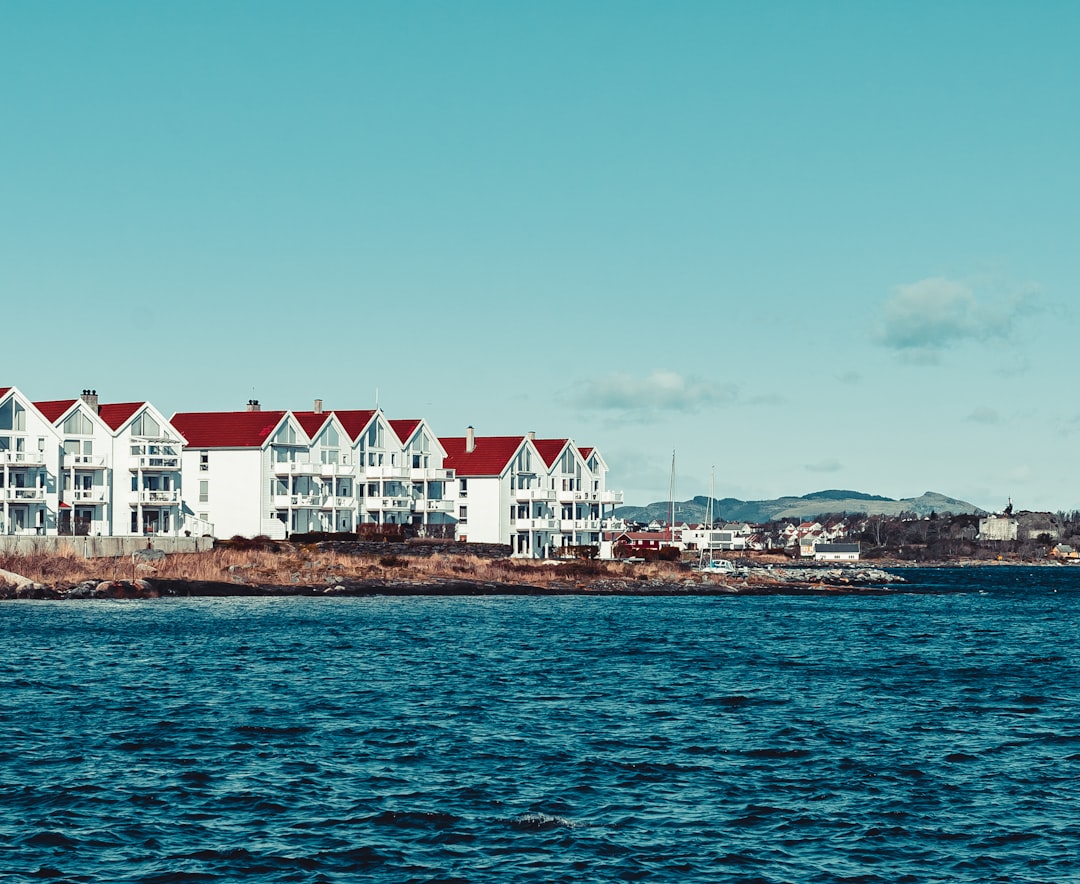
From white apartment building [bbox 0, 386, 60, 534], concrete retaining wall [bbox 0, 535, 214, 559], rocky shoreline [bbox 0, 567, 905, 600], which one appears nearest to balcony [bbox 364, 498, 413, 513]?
rocky shoreline [bbox 0, 567, 905, 600]

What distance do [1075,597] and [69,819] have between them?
120m

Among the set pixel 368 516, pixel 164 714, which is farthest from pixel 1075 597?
pixel 164 714

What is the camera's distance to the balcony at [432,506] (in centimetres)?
12388

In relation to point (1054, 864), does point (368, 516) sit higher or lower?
higher

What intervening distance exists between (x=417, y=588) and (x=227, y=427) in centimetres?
3113

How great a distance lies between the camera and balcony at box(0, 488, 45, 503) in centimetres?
9825

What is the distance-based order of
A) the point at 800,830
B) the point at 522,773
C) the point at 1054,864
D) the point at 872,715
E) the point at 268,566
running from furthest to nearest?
the point at 268,566, the point at 872,715, the point at 522,773, the point at 800,830, the point at 1054,864

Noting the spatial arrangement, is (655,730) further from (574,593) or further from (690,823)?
(574,593)

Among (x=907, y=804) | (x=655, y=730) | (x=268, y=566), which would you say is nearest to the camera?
(x=907, y=804)

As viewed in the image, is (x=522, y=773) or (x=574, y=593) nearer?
(x=522, y=773)

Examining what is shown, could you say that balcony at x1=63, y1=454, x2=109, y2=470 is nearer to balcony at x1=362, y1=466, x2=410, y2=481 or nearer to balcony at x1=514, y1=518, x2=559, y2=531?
balcony at x1=362, y1=466, x2=410, y2=481

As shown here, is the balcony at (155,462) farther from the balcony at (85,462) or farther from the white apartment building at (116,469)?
the balcony at (85,462)

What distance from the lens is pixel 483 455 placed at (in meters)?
132

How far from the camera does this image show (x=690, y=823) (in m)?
24.7
